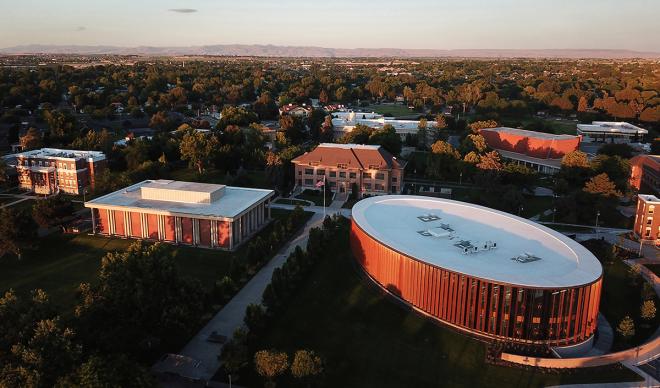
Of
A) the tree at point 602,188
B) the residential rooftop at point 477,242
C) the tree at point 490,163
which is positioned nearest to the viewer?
the residential rooftop at point 477,242

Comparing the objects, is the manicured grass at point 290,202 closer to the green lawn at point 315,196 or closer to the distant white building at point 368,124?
the green lawn at point 315,196

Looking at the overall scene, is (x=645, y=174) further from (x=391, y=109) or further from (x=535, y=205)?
(x=391, y=109)

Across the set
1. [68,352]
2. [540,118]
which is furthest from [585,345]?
[540,118]

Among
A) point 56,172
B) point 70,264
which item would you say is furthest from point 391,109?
point 70,264

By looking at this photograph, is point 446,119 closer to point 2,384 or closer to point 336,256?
point 336,256

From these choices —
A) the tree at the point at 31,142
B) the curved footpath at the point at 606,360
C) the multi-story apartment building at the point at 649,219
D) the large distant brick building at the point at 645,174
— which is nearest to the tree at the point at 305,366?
the curved footpath at the point at 606,360

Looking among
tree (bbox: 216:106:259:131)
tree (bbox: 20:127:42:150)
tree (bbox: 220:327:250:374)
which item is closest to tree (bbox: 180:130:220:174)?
tree (bbox: 216:106:259:131)
